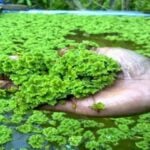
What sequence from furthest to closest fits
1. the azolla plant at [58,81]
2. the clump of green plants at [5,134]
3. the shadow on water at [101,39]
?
the shadow on water at [101,39]
the clump of green plants at [5,134]
the azolla plant at [58,81]

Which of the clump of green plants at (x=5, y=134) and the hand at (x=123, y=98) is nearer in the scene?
the hand at (x=123, y=98)

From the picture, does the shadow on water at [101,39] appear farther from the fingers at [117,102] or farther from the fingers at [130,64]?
the fingers at [117,102]

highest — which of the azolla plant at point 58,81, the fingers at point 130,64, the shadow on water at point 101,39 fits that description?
the fingers at point 130,64

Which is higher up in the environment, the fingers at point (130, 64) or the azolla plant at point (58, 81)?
the fingers at point (130, 64)

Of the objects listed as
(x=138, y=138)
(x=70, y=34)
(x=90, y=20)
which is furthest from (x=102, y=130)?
(x=90, y=20)

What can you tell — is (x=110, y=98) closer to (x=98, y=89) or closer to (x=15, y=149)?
(x=98, y=89)

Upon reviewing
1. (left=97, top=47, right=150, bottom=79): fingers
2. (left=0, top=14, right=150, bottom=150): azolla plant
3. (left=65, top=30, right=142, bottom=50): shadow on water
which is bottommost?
(left=65, top=30, right=142, bottom=50): shadow on water

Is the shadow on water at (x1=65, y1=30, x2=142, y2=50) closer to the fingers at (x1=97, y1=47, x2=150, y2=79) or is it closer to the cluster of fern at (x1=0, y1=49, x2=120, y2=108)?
the fingers at (x1=97, y1=47, x2=150, y2=79)

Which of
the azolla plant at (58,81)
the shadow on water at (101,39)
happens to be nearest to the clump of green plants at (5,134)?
the azolla plant at (58,81)

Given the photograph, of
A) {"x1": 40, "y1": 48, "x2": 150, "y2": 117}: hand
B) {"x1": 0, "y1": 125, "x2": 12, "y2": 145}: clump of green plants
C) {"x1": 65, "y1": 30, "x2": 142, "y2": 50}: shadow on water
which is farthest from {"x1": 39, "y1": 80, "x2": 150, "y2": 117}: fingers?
{"x1": 65, "y1": 30, "x2": 142, "y2": 50}: shadow on water
